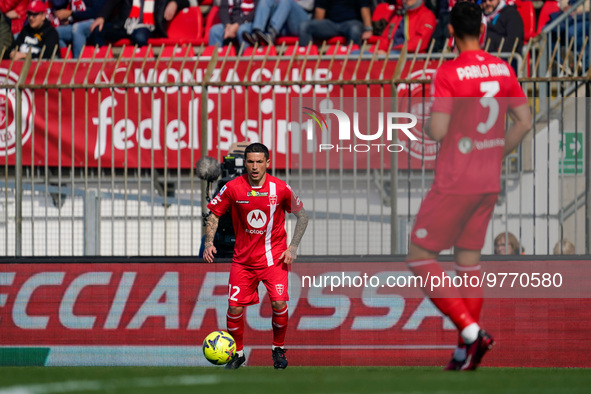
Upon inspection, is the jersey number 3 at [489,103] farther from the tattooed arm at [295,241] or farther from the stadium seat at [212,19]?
the stadium seat at [212,19]

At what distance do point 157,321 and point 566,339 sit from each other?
3807 mm

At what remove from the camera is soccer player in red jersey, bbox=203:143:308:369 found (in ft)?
29.7

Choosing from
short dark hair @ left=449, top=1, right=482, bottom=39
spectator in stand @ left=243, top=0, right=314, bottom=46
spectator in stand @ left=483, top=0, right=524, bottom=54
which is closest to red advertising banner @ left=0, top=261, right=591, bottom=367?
Answer: short dark hair @ left=449, top=1, right=482, bottom=39

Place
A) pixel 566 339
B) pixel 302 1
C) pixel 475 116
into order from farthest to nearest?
1. pixel 302 1
2. pixel 566 339
3. pixel 475 116

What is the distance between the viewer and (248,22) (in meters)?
15.2

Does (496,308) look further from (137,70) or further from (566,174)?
(137,70)

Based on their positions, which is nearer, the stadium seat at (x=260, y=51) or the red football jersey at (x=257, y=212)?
the red football jersey at (x=257, y=212)

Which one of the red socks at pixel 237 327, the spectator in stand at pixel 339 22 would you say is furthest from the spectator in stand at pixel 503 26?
the red socks at pixel 237 327

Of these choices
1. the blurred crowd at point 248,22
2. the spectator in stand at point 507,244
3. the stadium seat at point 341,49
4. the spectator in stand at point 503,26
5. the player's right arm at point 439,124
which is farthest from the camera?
the blurred crowd at point 248,22

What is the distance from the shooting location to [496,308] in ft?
32.1

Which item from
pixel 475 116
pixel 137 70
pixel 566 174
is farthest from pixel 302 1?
pixel 475 116

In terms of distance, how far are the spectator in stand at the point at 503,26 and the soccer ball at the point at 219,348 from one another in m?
5.86

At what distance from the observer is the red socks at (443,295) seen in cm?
713

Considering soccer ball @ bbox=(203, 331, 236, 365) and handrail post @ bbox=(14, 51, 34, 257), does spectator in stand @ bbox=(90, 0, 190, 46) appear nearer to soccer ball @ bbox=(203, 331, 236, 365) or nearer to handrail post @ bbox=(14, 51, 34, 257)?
handrail post @ bbox=(14, 51, 34, 257)
